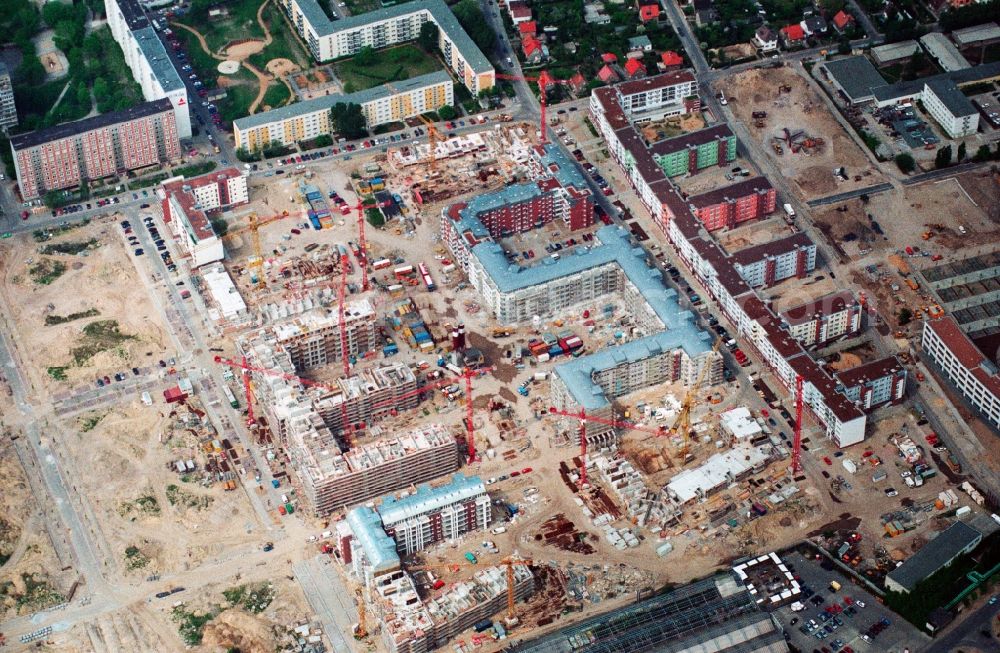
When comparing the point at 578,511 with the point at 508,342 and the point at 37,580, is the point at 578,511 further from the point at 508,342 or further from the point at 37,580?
the point at 37,580

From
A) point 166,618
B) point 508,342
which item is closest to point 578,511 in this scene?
point 508,342

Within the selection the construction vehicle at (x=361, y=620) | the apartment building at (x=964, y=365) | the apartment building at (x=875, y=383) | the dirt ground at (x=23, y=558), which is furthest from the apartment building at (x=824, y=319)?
the dirt ground at (x=23, y=558)

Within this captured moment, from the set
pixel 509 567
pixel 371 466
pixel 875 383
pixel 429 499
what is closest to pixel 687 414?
pixel 875 383

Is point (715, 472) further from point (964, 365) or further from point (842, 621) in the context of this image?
point (964, 365)

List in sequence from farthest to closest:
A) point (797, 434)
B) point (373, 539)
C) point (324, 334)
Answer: point (324, 334) → point (797, 434) → point (373, 539)

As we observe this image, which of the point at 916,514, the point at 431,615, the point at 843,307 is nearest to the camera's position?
the point at 431,615

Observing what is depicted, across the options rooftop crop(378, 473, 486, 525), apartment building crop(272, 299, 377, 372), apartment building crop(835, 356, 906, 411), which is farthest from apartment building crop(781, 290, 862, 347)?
apartment building crop(272, 299, 377, 372)
